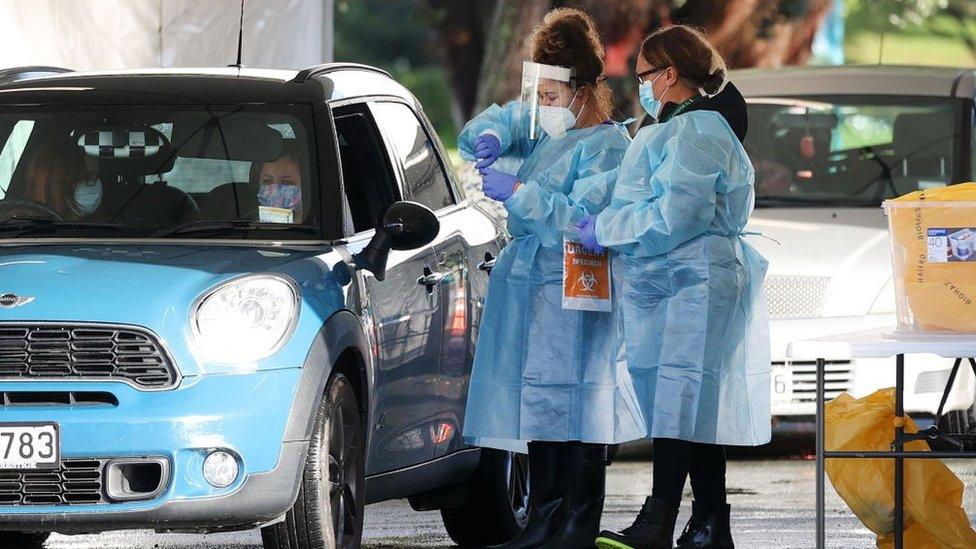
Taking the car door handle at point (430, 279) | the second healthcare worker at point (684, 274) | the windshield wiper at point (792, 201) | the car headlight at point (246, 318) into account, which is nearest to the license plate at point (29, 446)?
the car headlight at point (246, 318)

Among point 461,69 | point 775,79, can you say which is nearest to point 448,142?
point 461,69

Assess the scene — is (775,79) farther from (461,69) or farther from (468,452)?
(461,69)

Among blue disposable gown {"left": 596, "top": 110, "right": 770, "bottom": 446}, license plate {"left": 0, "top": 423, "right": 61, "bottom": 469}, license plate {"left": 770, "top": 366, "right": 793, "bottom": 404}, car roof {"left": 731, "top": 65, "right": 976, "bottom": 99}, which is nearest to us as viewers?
license plate {"left": 0, "top": 423, "right": 61, "bottom": 469}

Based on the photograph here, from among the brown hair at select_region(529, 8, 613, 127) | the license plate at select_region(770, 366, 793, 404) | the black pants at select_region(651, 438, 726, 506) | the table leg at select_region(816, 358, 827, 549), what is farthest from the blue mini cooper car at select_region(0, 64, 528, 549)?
the license plate at select_region(770, 366, 793, 404)

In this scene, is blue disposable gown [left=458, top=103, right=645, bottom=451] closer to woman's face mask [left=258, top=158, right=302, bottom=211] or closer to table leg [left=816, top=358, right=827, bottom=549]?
woman's face mask [left=258, top=158, right=302, bottom=211]

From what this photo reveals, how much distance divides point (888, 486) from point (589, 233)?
1322 millimetres

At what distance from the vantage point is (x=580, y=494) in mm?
8234

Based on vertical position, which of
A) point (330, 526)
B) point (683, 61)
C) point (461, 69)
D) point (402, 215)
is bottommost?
point (330, 526)

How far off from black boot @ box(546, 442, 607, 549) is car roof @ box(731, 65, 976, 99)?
18.0ft

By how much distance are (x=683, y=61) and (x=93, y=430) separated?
227 cm

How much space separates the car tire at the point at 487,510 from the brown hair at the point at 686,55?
1.89 meters

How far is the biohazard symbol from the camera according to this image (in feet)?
26.1

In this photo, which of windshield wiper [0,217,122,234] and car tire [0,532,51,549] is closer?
windshield wiper [0,217,122,234]

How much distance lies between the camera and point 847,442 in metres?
8.00
